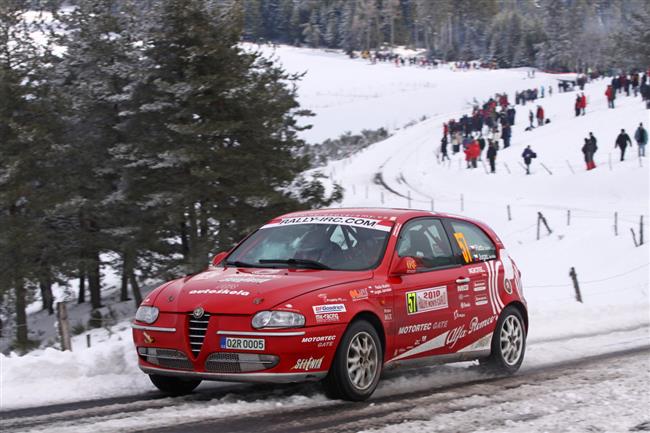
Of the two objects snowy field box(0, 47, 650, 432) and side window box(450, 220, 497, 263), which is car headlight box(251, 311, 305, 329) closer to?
snowy field box(0, 47, 650, 432)

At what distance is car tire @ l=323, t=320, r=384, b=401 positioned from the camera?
282 inches

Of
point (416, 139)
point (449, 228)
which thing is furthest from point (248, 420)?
point (416, 139)

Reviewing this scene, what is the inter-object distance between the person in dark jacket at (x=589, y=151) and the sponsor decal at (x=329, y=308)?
32377 millimetres

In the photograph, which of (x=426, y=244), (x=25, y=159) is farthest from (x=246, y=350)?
(x=25, y=159)

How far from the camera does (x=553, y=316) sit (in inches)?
525

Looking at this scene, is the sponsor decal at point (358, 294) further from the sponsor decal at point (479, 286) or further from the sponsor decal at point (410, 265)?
the sponsor decal at point (479, 286)

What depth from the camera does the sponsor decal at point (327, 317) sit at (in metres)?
7.06

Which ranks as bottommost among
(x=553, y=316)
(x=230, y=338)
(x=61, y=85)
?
(x=553, y=316)

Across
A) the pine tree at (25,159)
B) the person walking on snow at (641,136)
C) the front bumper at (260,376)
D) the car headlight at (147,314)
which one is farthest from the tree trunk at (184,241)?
the front bumper at (260,376)

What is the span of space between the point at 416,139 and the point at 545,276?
4127cm

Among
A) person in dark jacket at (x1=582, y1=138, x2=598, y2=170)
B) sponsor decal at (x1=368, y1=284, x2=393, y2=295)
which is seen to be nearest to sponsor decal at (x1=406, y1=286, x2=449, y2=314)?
sponsor decal at (x1=368, y1=284, x2=393, y2=295)

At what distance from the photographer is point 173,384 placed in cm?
775

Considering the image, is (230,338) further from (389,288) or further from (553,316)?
(553,316)

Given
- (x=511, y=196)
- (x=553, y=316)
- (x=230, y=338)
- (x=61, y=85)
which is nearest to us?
(x=230, y=338)
